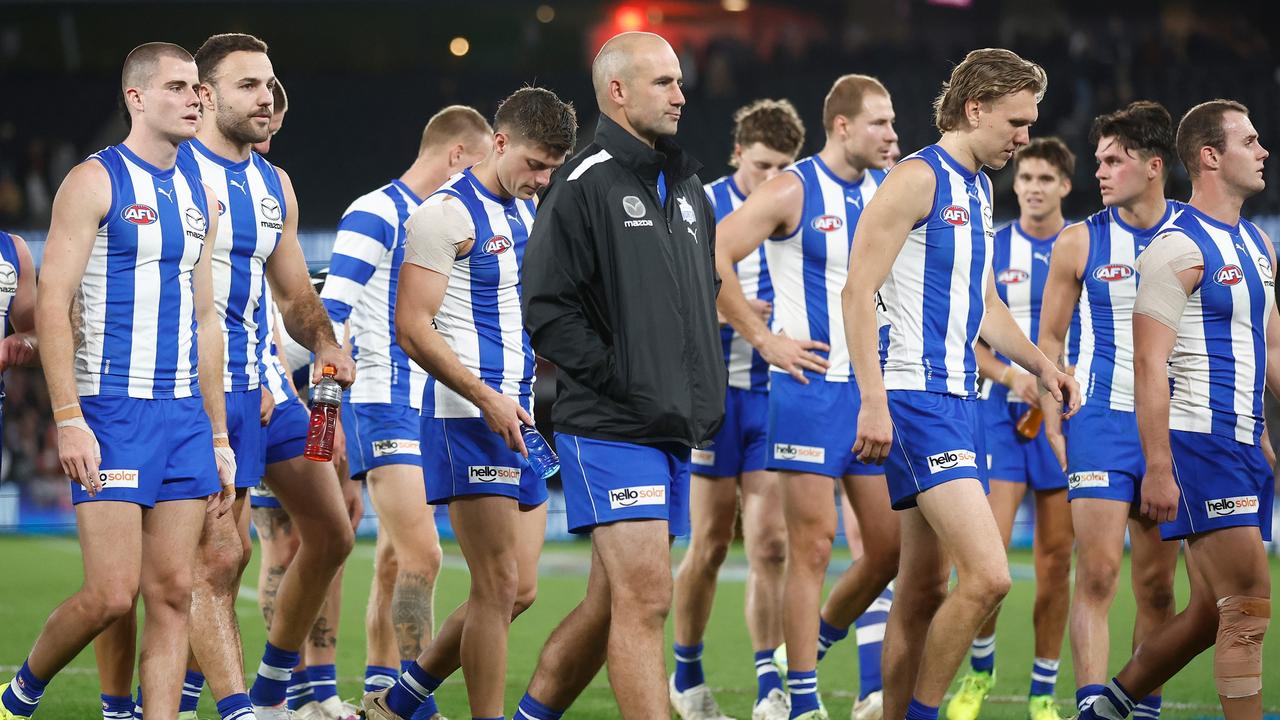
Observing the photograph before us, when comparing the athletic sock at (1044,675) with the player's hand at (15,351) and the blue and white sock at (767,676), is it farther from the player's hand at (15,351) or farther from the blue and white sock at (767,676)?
the player's hand at (15,351)

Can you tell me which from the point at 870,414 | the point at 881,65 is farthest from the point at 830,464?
the point at 881,65

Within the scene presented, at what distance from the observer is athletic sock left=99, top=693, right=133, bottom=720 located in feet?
17.6

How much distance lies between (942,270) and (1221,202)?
44.8 inches

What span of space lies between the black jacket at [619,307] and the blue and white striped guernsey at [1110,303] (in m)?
2.32

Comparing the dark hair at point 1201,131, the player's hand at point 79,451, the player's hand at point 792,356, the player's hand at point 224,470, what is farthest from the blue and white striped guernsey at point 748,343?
the player's hand at point 79,451

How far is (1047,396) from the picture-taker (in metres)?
6.79

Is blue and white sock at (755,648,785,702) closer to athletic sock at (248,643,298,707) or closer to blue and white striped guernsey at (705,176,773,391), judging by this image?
blue and white striped guernsey at (705,176,773,391)

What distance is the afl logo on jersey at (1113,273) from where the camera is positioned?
6332 millimetres

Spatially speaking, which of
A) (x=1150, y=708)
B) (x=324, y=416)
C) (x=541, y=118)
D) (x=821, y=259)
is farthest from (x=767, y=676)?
(x=541, y=118)

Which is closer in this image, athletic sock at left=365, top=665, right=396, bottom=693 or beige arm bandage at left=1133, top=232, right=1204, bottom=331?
beige arm bandage at left=1133, top=232, right=1204, bottom=331

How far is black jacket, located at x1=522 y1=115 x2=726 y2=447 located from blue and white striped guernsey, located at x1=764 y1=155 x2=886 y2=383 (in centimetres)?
202

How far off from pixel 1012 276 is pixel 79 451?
4.81 m

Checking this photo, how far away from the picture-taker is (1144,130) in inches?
245

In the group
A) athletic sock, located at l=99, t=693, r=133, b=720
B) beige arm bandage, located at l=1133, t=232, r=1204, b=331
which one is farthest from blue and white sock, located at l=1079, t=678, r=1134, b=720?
athletic sock, located at l=99, t=693, r=133, b=720
